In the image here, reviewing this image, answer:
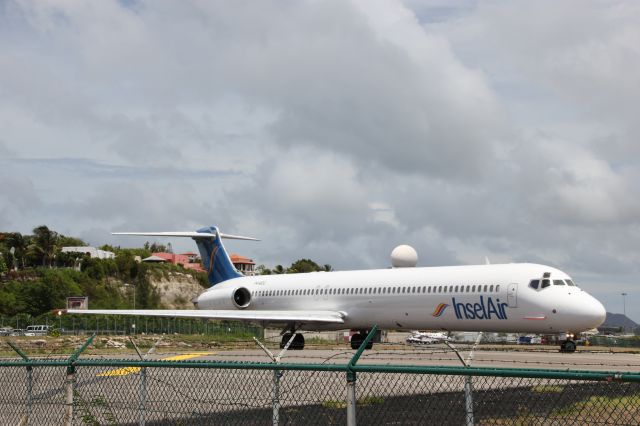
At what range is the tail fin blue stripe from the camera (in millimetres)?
44844

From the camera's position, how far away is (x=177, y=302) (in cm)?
10350

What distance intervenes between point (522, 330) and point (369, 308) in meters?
6.97

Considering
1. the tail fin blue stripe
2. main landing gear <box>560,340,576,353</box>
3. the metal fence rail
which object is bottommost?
the metal fence rail

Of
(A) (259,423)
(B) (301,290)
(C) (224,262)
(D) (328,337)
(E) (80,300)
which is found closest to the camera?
(A) (259,423)

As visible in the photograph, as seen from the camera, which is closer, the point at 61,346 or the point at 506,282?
the point at 506,282

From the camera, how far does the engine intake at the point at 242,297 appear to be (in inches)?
1598

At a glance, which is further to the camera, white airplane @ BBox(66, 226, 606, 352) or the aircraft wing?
the aircraft wing

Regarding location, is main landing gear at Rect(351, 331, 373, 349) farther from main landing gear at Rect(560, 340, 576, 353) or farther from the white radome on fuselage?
main landing gear at Rect(560, 340, 576, 353)

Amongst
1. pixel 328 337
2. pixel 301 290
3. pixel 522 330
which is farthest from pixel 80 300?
pixel 522 330

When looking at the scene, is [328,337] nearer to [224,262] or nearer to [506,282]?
[224,262]

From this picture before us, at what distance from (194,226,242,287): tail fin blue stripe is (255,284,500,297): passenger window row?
4914 millimetres

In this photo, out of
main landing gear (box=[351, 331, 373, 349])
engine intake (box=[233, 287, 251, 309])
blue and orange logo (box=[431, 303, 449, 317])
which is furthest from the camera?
engine intake (box=[233, 287, 251, 309])

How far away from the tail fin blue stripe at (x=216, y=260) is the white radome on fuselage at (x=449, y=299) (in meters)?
6.88

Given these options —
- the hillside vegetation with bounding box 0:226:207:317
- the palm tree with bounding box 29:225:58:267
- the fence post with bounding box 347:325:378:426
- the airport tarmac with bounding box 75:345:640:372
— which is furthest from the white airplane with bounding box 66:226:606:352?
the palm tree with bounding box 29:225:58:267
